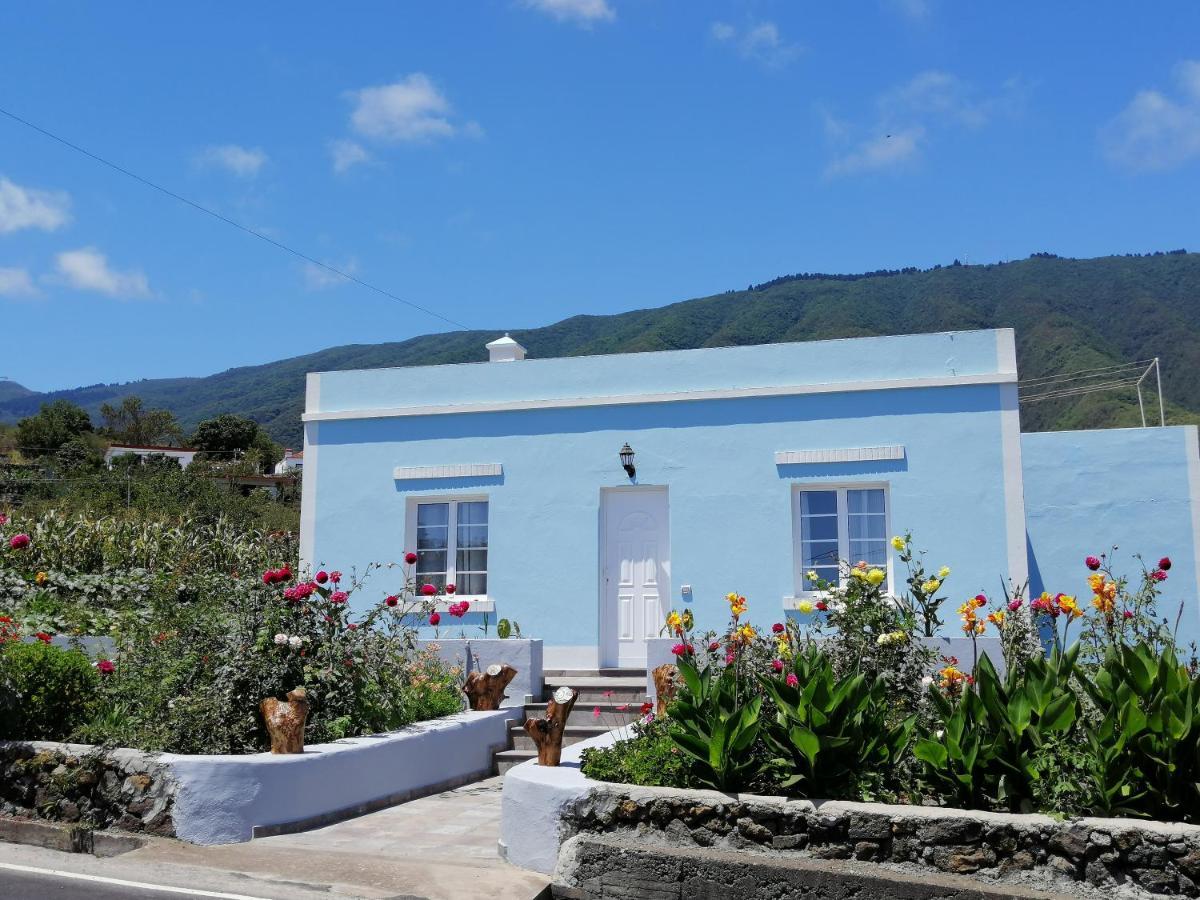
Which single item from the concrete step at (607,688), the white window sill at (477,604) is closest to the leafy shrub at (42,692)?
the concrete step at (607,688)

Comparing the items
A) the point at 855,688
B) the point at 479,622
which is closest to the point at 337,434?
the point at 479,622

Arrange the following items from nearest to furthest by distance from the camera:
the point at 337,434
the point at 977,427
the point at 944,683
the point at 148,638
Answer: the point at 944,683, the point at 148,638, the point at 977,427, the point at 337,434

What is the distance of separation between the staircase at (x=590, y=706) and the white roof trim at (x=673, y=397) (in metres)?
3.19

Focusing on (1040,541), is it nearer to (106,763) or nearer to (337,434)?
(337,434)

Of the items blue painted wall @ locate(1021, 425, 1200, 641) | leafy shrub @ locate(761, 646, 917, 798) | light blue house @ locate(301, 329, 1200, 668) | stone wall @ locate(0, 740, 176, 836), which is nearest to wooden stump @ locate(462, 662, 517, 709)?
light blue house @ locate(301, 329, 1200, 668)

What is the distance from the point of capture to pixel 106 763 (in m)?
6.77

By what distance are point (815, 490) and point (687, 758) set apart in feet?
21.2

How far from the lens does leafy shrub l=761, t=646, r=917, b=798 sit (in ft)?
18.4

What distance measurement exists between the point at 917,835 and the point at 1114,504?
8427 mm

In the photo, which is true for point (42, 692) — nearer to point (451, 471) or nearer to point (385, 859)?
point (385, 859)

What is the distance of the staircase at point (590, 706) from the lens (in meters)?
10.2

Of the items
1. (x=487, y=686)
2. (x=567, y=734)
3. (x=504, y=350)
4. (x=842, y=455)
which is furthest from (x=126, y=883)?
(x=504, y=350)

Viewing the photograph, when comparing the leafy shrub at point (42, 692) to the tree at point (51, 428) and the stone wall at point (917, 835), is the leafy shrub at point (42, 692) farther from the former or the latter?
the tree at point (51, 428)

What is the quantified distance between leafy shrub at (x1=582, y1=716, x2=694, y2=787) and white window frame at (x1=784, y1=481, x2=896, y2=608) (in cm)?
516
